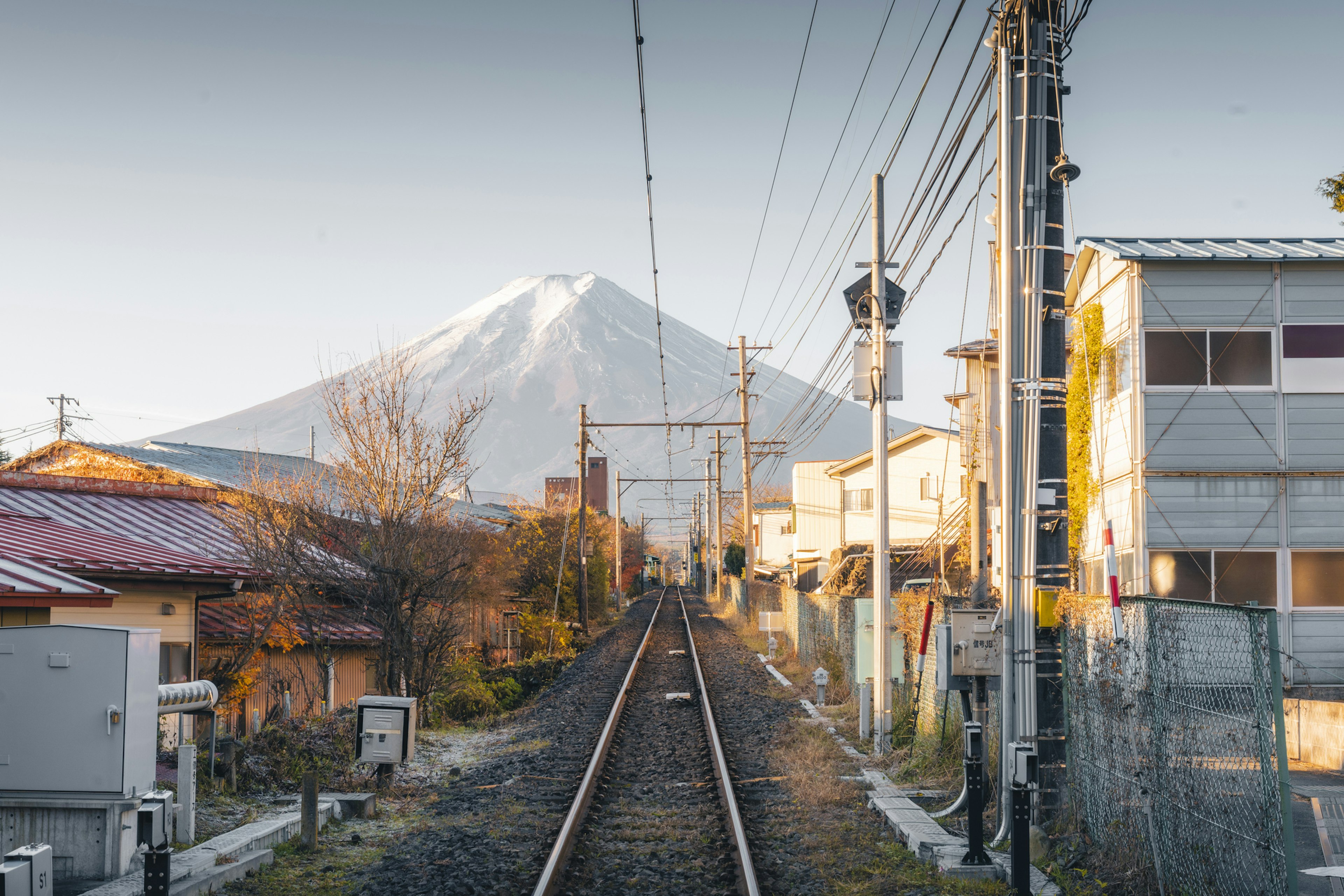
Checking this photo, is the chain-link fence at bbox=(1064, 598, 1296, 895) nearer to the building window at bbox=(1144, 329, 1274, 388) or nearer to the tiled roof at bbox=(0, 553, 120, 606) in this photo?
the tiled roof at bbox=(0, 553, 120, 606)

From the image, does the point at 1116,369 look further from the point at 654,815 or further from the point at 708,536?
the point at 708,536

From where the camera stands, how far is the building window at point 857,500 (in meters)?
43.5

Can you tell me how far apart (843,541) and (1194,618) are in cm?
3719

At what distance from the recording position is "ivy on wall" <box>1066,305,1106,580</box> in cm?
1812

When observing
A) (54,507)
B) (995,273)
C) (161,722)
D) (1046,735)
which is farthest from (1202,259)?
(54,507)

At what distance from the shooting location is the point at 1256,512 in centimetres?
1656

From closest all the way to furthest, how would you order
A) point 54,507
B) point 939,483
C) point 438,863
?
point 438,863
point 54,507
point 939,483

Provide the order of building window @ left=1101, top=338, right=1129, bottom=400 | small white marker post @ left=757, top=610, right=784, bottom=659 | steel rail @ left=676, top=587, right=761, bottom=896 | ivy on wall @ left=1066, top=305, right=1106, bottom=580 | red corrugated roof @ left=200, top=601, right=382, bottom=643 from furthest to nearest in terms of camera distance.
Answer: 1. small white marker post @ left=757, top=610, right=784, bottom=659
2. ivy on wall @ left=1066, top=305, right=1106, bottom=580
3. building window @ left=1101, top=338, right=1129, bottom=400
4. red corrugated roof @ left=200, top=601, right=382, bottom=643
5. steel rail @ left=676, top=587, right=761, bottom=896

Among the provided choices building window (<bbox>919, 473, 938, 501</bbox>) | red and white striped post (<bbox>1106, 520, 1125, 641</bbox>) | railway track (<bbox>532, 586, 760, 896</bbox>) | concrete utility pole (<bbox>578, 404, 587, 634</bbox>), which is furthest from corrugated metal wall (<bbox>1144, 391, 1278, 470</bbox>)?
building window (<bbox>919, 473, 938, 501</bbox>)

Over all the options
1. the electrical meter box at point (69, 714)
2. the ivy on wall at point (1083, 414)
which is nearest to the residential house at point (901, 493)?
the ivy on wall at point (1083, 414)

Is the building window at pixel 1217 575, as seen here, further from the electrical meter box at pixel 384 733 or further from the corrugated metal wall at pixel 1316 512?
the electrical meter box at pixel 384 733

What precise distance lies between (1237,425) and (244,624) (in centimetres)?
1643

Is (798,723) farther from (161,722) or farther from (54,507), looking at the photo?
(54,507)

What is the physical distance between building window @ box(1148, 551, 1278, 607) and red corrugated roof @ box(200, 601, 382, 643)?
40.7 ft
